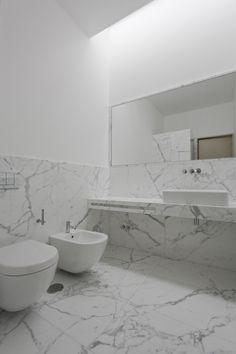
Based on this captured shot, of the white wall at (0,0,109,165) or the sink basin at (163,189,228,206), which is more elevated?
the white wall at (0,0,109,165)

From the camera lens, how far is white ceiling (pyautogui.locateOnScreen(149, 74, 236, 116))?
78.6 inches

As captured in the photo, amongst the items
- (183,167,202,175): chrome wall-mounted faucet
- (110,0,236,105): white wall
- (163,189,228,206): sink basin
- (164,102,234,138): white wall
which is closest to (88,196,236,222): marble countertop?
(163,189,228,206): sink basin

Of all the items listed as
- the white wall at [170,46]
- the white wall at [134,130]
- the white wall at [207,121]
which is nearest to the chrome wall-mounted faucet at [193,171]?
the white wall at [207,121]

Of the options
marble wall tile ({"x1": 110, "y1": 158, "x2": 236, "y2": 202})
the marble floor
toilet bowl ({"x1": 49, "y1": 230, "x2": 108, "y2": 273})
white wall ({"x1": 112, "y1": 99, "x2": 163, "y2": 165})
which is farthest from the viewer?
white wall ({"x1": 112, "y1": 99, "x2": 163, "y2": 165})

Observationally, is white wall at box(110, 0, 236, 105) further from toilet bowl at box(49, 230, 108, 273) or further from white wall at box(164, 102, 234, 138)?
toilet bowl at box(49, 230, 108, 273)

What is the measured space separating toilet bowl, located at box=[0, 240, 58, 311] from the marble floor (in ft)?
0.51

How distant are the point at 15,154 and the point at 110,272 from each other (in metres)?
1.37

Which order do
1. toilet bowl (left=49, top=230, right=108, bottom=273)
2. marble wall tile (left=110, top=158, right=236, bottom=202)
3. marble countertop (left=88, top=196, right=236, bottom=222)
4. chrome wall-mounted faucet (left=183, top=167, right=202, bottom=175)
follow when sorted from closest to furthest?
marble countertop (left=88, top=196, right=236, bottom=222) < toilet bowl (left=49, top=230, right=108, bottom=273) < marble wall tile (left=110, top=158, right=236, bottom=202) < chrome wall-mounted faucet (left=183, top=167, right=202, bottom=175)

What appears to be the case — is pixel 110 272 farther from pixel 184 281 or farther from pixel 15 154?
pixel 15 154

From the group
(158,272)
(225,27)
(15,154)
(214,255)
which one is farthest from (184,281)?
(225,27)

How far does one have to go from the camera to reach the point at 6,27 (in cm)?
159

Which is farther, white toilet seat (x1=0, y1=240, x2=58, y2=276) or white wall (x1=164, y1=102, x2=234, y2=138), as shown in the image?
white wall (x1=164, y1=102, x2=234, y2=138)

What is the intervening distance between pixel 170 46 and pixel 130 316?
8.80 ft

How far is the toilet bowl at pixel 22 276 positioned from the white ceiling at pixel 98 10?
237 cm
